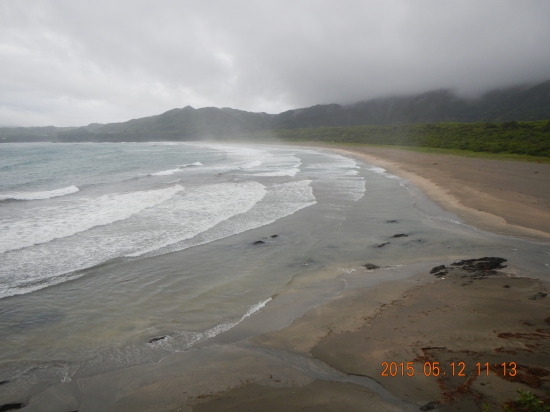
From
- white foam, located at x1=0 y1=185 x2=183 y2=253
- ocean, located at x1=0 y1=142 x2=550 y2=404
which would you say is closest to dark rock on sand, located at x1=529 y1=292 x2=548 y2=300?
ocean, located at x1=0 y1=142 x2=550 y2=404

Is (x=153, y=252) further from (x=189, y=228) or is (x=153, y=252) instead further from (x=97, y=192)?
(x=97, y=192)

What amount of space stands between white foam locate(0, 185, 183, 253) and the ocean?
7cm

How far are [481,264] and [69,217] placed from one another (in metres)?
14.1

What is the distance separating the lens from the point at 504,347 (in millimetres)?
4230

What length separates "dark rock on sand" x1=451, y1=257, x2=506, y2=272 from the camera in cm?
724

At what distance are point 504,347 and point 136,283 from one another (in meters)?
6.71

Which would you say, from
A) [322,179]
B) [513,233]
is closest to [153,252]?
[513,233]

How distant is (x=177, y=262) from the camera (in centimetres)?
862

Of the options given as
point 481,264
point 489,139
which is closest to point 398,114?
point 489,139

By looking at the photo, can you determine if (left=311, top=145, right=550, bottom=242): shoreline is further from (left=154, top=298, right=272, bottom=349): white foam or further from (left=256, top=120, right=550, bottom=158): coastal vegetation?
(left=256, top=120, right=550, bottom=158): coastal vegetation

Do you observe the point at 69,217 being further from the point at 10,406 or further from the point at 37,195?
the point at 10,406

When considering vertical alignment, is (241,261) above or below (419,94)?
below

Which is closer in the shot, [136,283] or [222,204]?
[136,283]

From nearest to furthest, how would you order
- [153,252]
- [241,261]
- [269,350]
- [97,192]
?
[269,350], [241,261], [153,252], [97,192]
